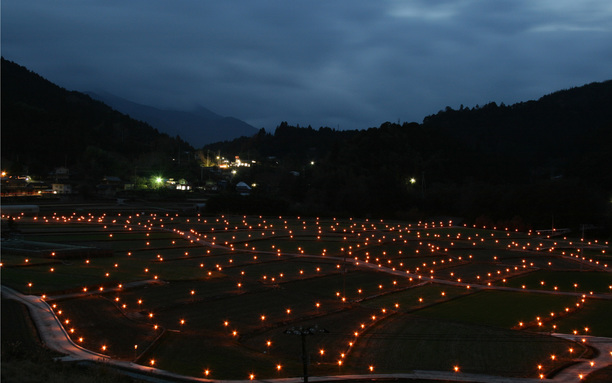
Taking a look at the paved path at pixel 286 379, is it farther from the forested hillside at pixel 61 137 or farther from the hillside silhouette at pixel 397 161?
the forested hillside at pixel 61 137

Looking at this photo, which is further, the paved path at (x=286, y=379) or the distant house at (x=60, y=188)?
the distant house at (x=60, y=188)

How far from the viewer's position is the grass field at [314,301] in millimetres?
16078

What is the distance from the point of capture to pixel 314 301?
76.0 feet

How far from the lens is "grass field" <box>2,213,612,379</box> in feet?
52.7

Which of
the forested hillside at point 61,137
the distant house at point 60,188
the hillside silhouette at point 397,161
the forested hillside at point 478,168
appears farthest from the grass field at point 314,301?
the forested hillside at point 61,137

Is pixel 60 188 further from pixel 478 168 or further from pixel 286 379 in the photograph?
pixel 286 379

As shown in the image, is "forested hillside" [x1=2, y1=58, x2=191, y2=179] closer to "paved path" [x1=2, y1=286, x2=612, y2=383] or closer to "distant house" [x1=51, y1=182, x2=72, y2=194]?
"distant house" [x1=51, y1=182, x2=72, y2=194]

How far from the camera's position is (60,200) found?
64438 mm

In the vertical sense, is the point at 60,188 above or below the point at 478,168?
below

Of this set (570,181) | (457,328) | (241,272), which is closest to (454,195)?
(570,181)

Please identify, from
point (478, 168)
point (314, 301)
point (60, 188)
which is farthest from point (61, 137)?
point (314, 301)

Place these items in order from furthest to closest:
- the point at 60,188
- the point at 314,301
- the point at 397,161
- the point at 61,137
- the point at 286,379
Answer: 1. the point at 61,137
2. the point at 397,161
3. the point at 60,188
4. the point at 314,301
5. the point at 286,379

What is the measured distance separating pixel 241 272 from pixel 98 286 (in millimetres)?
8276

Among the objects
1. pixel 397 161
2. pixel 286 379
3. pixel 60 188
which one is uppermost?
pixel 397 161
